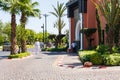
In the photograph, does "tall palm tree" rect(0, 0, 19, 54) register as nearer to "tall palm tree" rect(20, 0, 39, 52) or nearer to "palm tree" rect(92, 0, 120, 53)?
"tall palm tree" rect(20, 0, 39, 52)

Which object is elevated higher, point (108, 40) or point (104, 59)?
point (108, 40)

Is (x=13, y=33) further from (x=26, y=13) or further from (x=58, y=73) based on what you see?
(x=58, y=73)

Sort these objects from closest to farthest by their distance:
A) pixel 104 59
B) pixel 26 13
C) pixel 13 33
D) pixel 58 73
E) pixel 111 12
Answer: pixel 58 73 → pixel 104 59 → pixel 111 12 → pixel 13 33 → pixel 26 13

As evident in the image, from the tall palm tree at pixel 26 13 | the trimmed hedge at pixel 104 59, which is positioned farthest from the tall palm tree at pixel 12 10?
the trimmed hedge at pixel 104 59

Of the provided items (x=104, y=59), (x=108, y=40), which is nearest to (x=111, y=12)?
(x=108, y=40)

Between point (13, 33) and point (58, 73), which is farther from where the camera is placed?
point (13, 33)

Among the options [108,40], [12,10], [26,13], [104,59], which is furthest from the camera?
[26,13]

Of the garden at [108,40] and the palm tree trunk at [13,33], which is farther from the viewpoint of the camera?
the palm tree trunk at [13,33]

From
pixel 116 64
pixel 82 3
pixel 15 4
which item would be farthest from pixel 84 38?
pixel 116 64

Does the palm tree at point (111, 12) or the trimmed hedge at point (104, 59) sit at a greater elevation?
the palm tree at point (111, 12)

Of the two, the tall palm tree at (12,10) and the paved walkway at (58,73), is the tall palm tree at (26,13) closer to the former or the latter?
the tall palm tree at (12,10)

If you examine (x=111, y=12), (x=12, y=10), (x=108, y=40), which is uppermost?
(x=12, y=10)

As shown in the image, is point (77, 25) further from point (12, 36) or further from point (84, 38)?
point (12, 36)

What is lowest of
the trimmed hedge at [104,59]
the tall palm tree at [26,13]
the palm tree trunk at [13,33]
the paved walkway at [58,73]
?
the paved walkway at [58,73]
